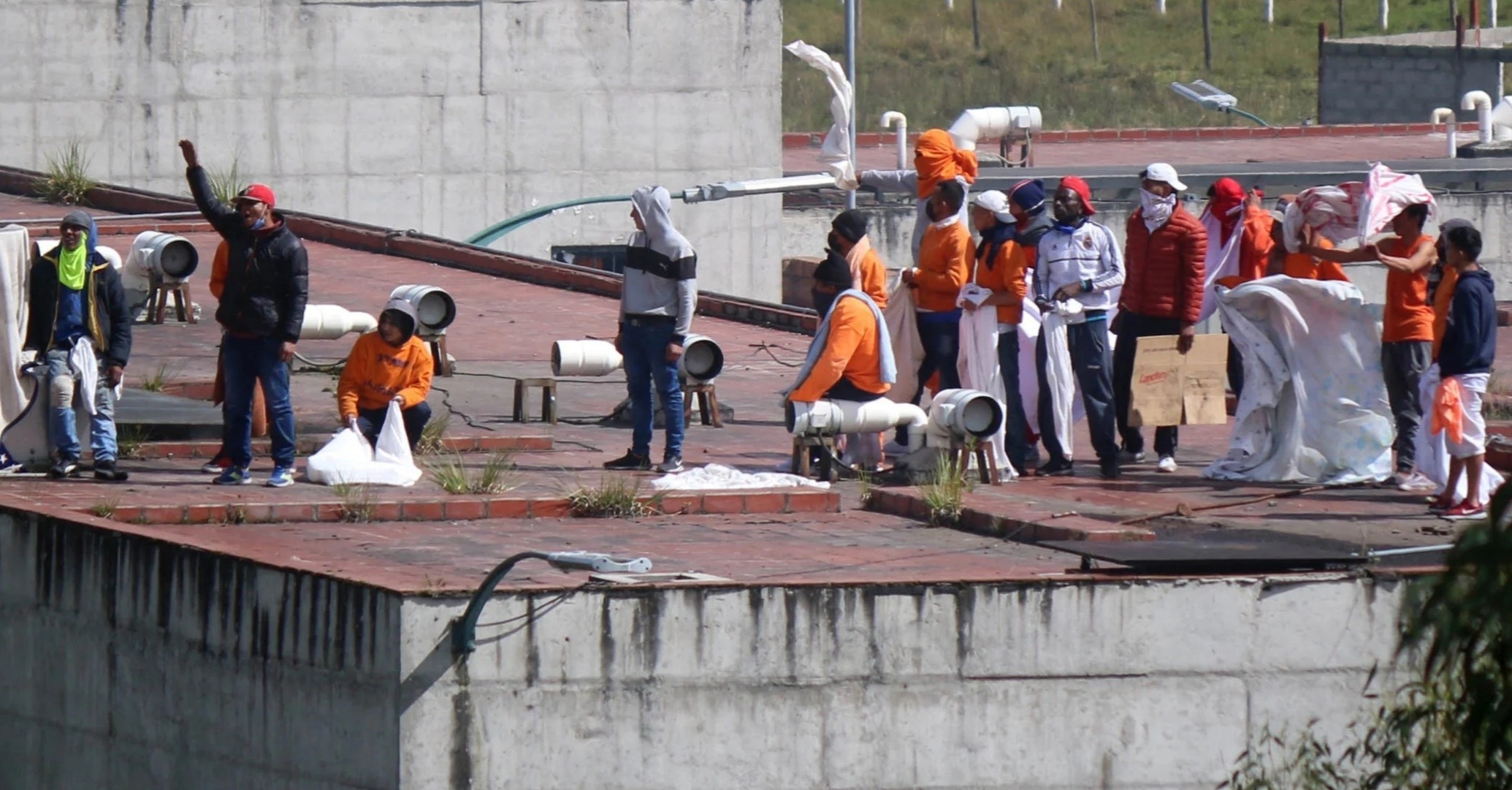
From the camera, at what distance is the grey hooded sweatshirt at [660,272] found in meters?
12.1

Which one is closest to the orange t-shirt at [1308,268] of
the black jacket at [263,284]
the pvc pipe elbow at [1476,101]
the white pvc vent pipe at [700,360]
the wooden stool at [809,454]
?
the wooden stool at [809,454]

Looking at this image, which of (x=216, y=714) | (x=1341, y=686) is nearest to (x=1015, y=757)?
(x=1341, y=686)

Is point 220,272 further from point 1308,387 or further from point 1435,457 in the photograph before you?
point 1435,457

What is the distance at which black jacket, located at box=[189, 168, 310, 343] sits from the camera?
11367 millimetres

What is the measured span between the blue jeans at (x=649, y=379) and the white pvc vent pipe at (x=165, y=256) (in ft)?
16.6

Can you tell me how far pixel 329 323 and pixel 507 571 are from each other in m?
5.98

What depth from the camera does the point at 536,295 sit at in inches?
774

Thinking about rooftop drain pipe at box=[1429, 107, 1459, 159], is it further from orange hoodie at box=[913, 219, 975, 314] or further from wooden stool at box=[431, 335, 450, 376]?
orange hoodie at box=[913, 219, 975, 314]

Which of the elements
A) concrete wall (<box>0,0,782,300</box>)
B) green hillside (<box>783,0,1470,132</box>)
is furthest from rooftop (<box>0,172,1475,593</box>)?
green hillside (<box>783,0,1470,132</box>)

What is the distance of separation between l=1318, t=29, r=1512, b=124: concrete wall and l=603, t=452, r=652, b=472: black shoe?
32339 mm

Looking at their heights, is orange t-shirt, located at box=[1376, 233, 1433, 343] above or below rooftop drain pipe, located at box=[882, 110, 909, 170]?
below

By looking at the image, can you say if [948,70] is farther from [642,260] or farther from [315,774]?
[315,774]

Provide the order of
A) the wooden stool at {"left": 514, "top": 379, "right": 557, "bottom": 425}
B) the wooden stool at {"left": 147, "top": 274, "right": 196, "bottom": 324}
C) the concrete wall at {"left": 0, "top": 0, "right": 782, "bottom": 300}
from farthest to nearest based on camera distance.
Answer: the concrete wall at {"left": 0, "top": 0, "right": 782, "bottom": 300} → the wooden stool at {"left": 147, "top": 274, "right": 196, "bottom": 324} → the wooden stool at {"left": 514, "top": 379, "right": 557, "bottom": 425}

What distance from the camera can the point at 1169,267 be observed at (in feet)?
40.9
